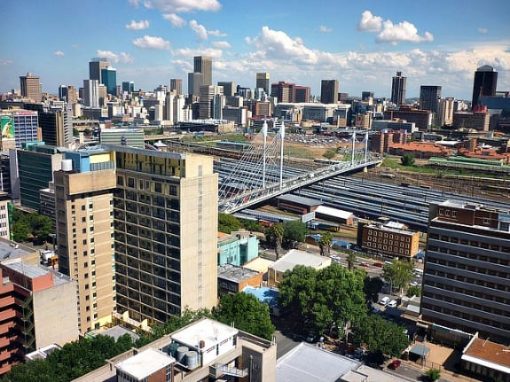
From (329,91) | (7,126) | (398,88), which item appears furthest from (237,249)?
(398,88)

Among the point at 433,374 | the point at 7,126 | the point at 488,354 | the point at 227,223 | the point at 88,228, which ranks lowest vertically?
the point at 433,374

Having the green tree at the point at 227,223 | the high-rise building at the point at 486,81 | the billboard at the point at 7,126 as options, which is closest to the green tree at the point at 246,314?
the green tree at the point at 227,223

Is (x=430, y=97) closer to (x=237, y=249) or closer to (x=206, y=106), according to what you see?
(x=206, y=106)

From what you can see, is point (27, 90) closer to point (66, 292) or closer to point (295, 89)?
point (295, 89)

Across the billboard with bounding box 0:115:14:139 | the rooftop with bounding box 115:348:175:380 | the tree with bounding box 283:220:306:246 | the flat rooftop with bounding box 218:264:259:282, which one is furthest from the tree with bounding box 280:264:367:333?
the billboard with bounding box 0:115:14:139

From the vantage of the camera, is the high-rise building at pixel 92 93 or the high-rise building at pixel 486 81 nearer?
the high-rise building at pixel 486 81

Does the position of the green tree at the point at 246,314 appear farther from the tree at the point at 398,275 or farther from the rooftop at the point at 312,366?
the tree at the point at 398,275
